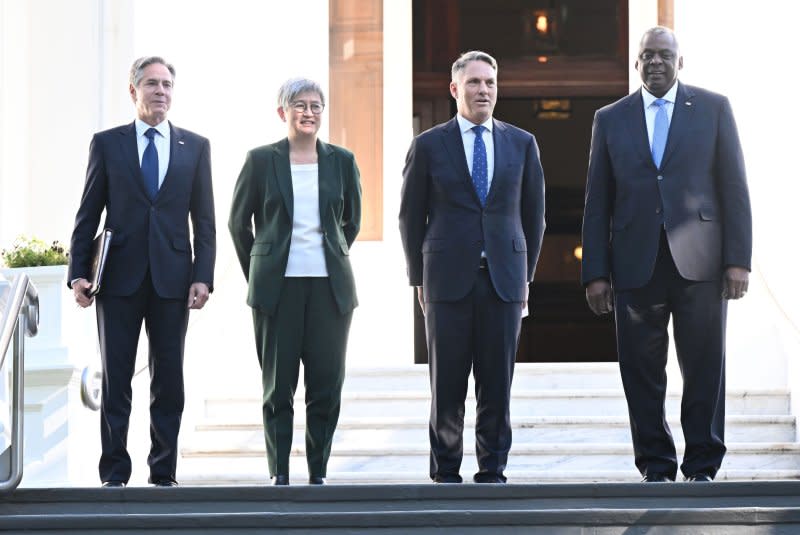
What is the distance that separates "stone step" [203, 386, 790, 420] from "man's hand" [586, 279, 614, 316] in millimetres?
3500

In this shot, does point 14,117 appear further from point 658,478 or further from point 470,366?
point 658,478

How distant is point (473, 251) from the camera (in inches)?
295

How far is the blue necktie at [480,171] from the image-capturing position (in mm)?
7570

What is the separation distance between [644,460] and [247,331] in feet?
17.2

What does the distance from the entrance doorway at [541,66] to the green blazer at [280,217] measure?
18.3ft

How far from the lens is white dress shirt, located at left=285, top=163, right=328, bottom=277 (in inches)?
301

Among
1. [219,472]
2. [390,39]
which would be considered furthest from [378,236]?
[219,472]

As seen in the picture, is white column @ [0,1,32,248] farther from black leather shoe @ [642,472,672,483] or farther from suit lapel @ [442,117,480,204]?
black leather shoe @ [642,472,672,483]

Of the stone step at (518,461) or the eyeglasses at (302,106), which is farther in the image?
the stone step at (518,461)

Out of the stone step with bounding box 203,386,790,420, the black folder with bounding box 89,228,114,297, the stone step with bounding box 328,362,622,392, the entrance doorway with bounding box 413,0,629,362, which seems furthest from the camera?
the entrance doorway with bounding box 413,0,629,362

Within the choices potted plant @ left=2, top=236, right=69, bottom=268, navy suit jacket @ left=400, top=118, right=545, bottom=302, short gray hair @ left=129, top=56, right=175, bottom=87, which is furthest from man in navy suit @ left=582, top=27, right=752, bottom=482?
potted plant @ left=2, top=236, right=69, bottom=268

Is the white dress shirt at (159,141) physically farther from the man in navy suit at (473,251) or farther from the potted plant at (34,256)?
the potted plant at (34,256)

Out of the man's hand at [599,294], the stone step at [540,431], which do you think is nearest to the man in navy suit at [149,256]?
the man's hand at [599,294]

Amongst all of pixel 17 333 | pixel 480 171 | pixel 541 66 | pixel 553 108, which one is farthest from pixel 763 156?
pixel 553 108
